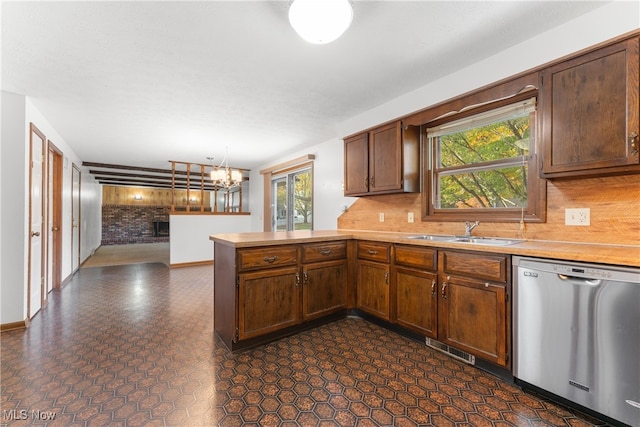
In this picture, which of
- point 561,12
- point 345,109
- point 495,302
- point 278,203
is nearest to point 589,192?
point 495,302

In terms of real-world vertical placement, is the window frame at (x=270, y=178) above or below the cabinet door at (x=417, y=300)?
above

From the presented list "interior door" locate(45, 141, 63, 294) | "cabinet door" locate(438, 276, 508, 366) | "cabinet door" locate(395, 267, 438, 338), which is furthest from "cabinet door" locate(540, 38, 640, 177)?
"interior door" locate(45, 141, 63, 294)

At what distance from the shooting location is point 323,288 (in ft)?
9.14

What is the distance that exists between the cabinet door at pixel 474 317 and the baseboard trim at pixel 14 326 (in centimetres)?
386

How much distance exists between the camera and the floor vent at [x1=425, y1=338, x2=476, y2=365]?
2.09 metres

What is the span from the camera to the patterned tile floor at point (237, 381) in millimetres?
1542

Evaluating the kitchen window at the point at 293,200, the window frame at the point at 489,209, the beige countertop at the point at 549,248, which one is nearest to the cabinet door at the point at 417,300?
the beige countertop at the point at 549,248

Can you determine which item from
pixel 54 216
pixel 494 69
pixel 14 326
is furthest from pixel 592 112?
pixel 54 216

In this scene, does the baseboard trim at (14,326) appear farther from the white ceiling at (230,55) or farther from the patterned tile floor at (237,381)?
the white ceiling at (230,55)

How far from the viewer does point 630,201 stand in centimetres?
183

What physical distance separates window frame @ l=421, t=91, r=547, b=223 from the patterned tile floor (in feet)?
4.13

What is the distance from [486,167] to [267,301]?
235 cm

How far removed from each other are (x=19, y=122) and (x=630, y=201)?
5.14 metres

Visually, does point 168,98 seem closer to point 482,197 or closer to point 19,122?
point 19,122
